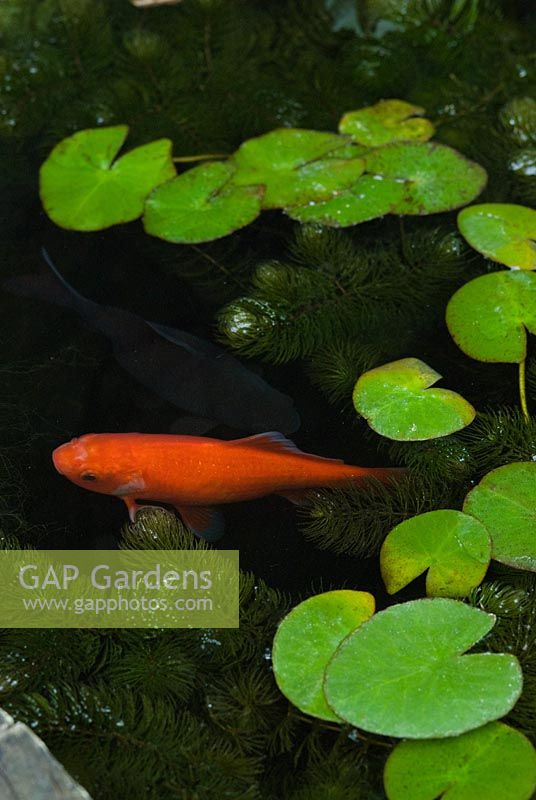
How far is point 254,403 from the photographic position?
89.7 inches

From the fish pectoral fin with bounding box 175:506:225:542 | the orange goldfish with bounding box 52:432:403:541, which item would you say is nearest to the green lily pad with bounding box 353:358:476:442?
the orange goldfish with bounding box 52:432:403:541

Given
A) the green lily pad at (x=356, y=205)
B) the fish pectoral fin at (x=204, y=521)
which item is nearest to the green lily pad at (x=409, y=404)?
the fish pectoral fin at (x=204, y=521)

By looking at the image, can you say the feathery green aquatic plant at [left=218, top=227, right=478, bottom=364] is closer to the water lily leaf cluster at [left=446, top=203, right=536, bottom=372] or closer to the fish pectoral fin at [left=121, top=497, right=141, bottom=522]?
the water lily leaf cluster at [left=446, top=203, right=536, bottom=372]

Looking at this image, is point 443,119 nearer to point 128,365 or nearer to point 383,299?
point 383,299

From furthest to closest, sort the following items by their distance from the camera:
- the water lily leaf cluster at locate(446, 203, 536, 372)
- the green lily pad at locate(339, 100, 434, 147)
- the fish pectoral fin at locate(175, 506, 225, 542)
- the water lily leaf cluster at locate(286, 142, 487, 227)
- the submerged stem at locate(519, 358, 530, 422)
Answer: the green lily pad at locate(339, 100, 434, 147), the water lily leaf cluster at locate(286, 142, 487, 227), the water lily leaf cluster at locate(446, 203, 536, 372), the submerged stem at locate(519, 358, 530, 422), the fish pectoral fin at locate(175, 506, 225, 542)

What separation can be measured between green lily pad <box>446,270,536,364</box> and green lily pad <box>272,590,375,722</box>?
32.9 inches

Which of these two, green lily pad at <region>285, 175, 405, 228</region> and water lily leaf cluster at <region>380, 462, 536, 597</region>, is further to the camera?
green lily pad at <region>285, 175, 405, 228</region>

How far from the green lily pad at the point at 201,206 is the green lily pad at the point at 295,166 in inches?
2.0

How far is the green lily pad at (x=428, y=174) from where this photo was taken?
8.74 feet

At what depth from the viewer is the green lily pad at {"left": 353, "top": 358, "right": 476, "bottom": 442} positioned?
211cm

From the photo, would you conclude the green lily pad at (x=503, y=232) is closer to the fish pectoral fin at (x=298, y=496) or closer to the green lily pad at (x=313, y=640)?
the fish pectoral fin at (x=298, y=496)

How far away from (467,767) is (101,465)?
1086mm

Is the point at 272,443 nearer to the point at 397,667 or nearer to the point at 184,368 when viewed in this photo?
the point at 184,368

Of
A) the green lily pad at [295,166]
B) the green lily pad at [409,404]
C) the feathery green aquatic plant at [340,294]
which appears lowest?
the green lily pad at [409,404]
